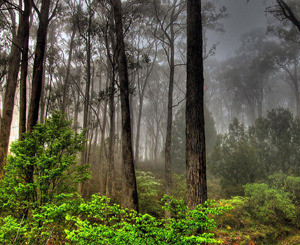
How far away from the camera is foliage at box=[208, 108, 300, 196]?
12359 mm

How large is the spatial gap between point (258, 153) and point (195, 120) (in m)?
12.4

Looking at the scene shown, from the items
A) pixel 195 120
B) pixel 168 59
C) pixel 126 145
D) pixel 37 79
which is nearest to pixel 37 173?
pixel 126 145

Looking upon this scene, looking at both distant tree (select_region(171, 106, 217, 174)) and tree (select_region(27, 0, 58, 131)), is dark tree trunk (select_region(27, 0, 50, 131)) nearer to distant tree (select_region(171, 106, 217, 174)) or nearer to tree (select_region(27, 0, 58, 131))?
tree (select_region(27, 0, 58, 131))

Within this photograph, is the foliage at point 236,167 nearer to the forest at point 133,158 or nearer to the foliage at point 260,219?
the forest at point 133,158

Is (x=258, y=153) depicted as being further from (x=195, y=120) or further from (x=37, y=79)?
(x=37, y=79)

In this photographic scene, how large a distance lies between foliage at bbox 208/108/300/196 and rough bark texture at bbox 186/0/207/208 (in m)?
9.20

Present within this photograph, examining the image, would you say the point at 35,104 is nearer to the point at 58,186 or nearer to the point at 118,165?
the point at 58,186

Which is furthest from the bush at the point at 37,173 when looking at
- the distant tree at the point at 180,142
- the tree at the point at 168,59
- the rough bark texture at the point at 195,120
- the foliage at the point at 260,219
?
the distant tree at the point at 180,142

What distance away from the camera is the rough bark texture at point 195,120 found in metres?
4.15

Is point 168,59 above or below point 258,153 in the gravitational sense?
above

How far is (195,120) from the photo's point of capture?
447 cm

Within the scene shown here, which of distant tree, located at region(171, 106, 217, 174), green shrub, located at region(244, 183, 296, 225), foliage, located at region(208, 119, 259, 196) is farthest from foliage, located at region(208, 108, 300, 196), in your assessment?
distant tree, located at region(171, 106, 217, 174)

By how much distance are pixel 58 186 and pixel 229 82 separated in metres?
31.7

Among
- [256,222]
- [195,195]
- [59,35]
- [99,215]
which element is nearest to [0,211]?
[99,215]
